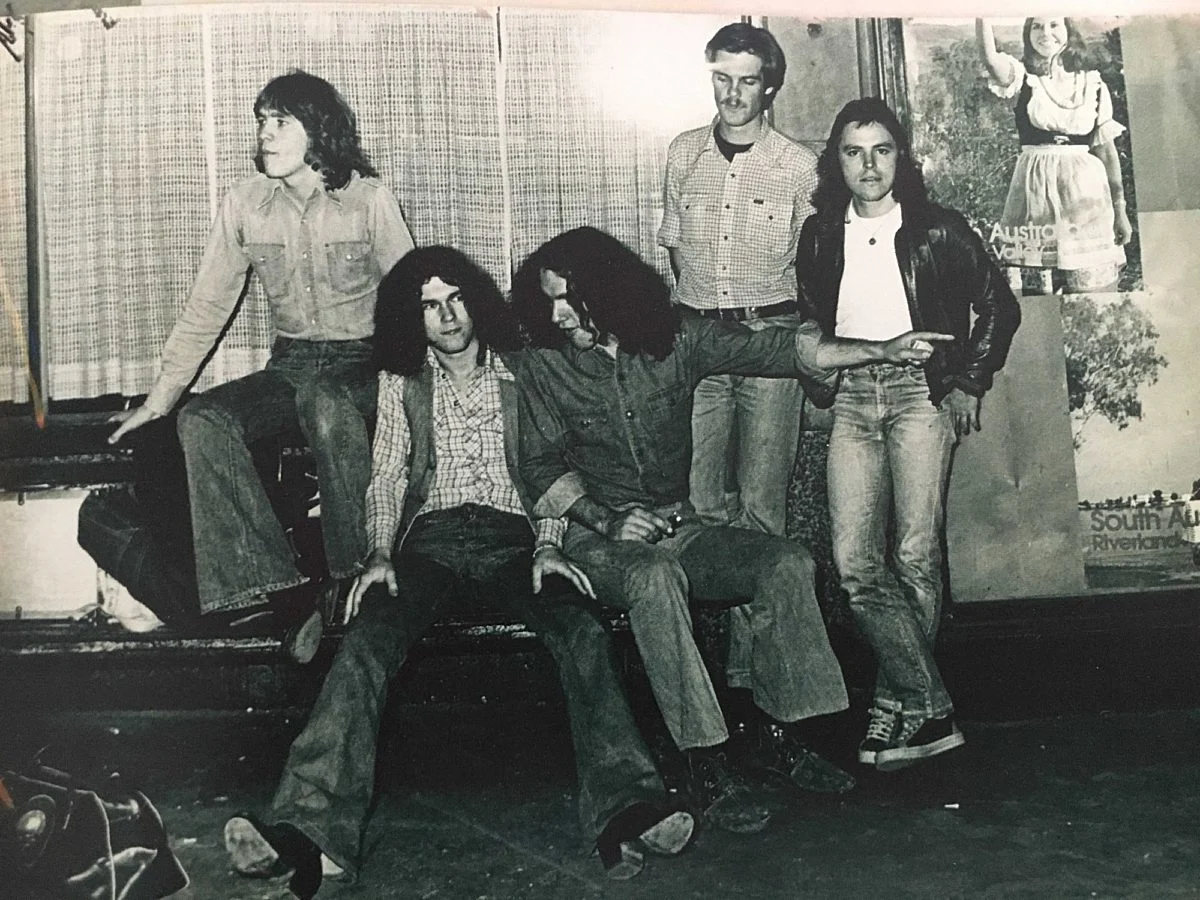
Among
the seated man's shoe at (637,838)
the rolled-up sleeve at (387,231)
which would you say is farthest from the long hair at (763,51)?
the seated man's shoe at (637,838)

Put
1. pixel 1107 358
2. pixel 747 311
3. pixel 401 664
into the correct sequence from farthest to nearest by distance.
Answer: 1. pixel 1107 358
2. pixel 747 311
3. pixel 401 664

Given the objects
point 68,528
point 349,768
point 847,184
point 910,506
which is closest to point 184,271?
point 68,528

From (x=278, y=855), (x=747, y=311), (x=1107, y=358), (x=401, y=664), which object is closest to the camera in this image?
(x=278, y=855)

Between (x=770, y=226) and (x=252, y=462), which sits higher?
(x=770, y=226)

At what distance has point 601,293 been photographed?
105 inches

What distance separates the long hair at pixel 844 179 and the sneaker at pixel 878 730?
119 cm

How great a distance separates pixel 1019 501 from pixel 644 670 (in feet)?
3.36

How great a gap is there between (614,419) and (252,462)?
846 millimetres

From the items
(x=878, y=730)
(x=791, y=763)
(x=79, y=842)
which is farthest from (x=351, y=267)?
(x=878, y=730)

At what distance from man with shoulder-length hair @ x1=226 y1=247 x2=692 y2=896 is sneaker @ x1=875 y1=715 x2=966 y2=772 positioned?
1.73 ft

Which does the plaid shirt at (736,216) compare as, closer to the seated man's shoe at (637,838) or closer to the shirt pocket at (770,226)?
the shirt pocket at (770,226)

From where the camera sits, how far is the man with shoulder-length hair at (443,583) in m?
2.40

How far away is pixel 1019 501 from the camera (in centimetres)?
277

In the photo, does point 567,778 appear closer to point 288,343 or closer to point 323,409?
point 323,409
